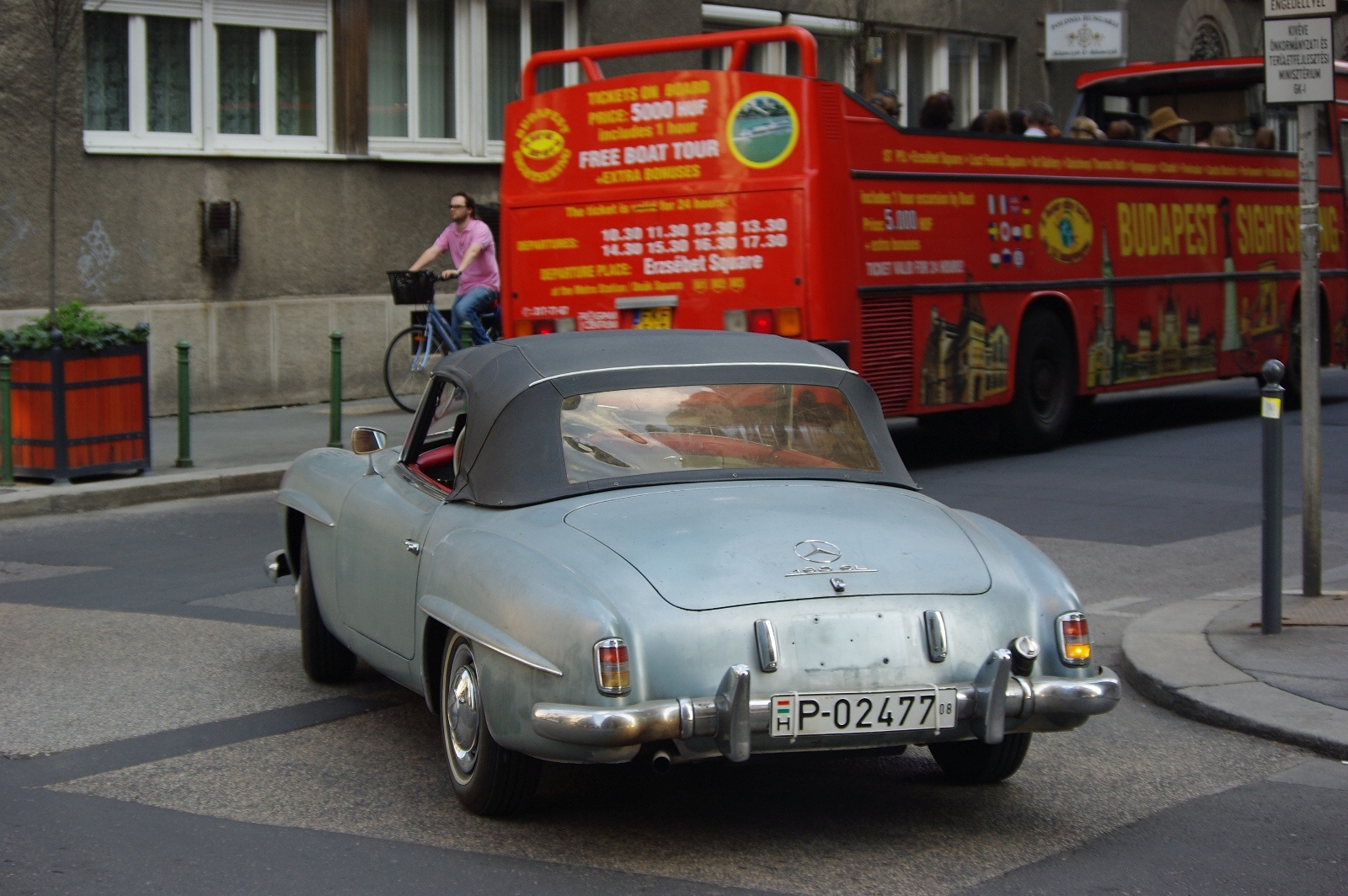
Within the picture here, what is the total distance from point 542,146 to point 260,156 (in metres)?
5.14

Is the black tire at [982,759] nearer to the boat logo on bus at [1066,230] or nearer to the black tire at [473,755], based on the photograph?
the black tire at [473,755]

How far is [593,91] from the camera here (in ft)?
41.0

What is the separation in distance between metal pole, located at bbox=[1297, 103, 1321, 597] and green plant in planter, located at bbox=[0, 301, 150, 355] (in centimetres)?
790

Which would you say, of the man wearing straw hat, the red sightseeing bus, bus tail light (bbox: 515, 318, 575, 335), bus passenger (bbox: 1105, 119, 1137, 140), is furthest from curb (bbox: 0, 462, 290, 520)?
the man wearing straw hat

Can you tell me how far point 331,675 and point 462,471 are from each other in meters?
1.64

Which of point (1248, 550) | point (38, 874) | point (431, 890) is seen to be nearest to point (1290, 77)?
point (1248, 550)

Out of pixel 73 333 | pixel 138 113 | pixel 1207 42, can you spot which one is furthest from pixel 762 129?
pixel 1207 42

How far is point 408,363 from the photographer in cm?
1645

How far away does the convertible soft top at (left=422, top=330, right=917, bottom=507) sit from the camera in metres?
4.92

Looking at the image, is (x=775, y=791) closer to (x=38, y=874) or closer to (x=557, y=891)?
(x=557, y=891)

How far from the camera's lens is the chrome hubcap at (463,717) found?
4609mm

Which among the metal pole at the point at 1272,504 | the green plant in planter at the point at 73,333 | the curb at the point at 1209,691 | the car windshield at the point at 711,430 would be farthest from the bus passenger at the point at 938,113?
the car windshield at the point at 711,430

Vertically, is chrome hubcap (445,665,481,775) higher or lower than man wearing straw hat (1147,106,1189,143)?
lower

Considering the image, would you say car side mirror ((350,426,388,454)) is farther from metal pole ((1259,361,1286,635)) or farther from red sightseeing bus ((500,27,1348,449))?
red sightseeing bus ((500,27,1348,449))
